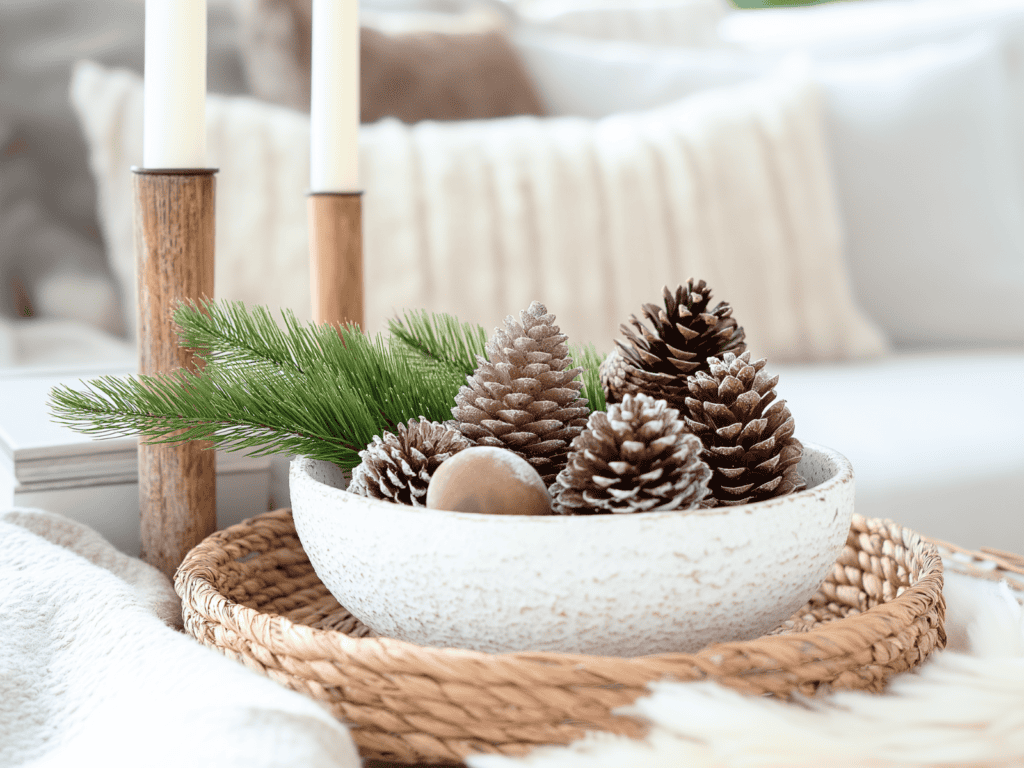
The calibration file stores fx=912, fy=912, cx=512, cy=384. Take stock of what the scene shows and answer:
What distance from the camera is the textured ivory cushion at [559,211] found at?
3.54 ft

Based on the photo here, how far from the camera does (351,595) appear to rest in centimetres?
39

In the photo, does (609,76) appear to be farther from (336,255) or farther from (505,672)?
(505,672)

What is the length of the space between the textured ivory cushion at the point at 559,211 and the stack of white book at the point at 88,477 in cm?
48

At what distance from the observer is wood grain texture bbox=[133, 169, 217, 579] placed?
48 centimetres

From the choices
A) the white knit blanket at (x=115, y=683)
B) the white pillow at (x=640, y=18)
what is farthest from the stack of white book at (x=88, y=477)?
the white pillow at (x=640, y=18)

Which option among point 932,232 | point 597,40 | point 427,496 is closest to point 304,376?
point 427,496

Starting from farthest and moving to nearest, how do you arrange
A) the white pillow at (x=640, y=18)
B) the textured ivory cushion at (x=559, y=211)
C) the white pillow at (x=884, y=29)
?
1. the white pillow at (x=640, y=18)
2. the white pillow at (x=884, y=29)
3. the textured ivory cushion at (x=559, y=211)

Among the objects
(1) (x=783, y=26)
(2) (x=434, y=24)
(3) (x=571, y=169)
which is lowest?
(3) (x=571, y=169)

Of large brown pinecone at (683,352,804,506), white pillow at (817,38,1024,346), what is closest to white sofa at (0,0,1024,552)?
white pillow at (817,38,1024,346)

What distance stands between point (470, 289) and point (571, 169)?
8.1 inches

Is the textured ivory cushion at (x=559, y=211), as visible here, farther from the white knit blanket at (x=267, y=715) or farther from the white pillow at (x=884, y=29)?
the white knit blanket at (x=267, y=715)

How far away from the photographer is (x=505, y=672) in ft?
1.03

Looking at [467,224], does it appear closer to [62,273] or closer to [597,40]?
[62,273]

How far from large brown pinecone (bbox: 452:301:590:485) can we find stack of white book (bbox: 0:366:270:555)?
0.72 feet
